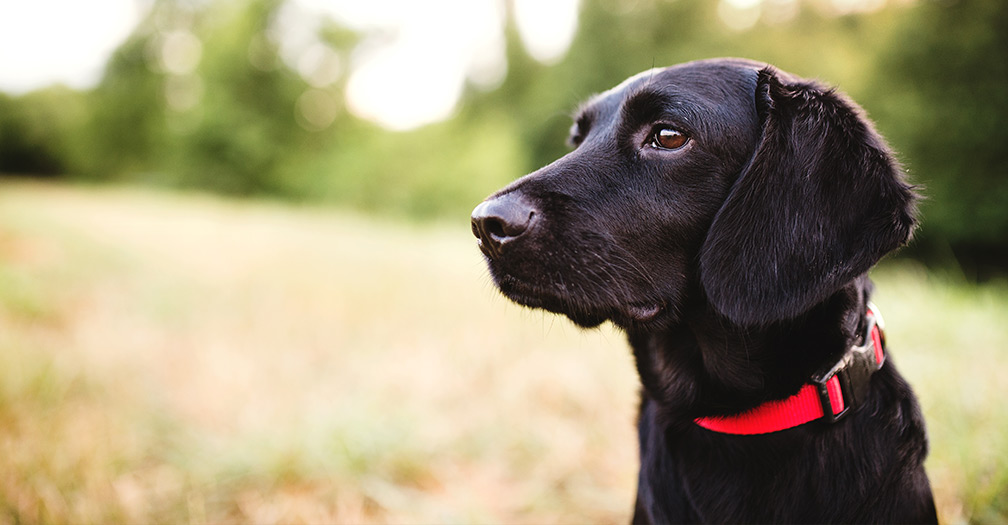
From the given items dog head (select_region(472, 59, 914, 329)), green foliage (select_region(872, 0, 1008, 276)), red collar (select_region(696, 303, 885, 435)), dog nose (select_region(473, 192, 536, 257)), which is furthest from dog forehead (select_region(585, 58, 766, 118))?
green foliage (select_region(872, 0, 1008, 276))

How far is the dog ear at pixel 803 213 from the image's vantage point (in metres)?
1.52

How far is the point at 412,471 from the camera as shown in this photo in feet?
9.11

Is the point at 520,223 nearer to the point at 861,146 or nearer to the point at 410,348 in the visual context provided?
the point at 861,146

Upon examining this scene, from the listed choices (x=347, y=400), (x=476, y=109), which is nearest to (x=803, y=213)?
(x=347, y=400)

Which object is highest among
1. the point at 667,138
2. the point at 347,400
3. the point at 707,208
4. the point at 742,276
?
the point at 667,138

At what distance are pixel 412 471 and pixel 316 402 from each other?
36.3 inches

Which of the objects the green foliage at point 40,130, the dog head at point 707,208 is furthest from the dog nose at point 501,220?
the green foliage at point 40,130

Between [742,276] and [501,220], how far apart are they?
0.72 meters

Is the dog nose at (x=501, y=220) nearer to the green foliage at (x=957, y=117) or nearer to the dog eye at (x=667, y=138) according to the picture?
the dog eye at (x=667, y=138)

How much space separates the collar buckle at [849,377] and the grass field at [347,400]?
2.91 feet

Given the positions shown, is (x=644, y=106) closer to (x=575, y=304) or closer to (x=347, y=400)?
(x=575, y=304)

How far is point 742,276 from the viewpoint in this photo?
1.60 meters

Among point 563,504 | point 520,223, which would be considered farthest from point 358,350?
point 520,223

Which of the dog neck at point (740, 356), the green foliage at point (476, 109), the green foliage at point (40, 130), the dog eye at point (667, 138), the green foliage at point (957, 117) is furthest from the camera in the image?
the green foliage at point (40, 130)
